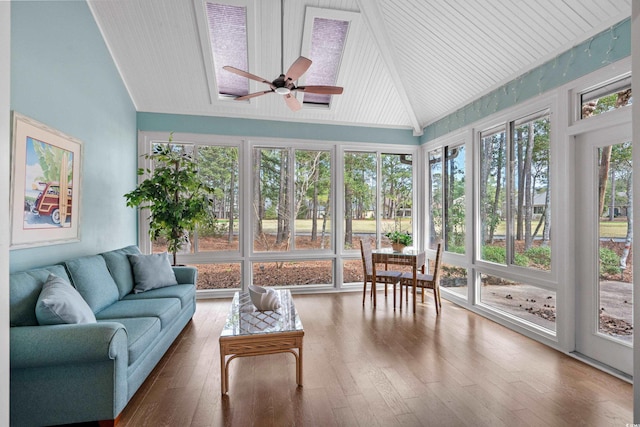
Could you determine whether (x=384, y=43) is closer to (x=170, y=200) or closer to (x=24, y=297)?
(x=170, y=200)

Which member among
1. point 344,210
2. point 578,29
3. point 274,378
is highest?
point 578,29

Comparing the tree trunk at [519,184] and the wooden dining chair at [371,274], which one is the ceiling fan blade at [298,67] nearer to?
the wooden dining chair at [371,274]

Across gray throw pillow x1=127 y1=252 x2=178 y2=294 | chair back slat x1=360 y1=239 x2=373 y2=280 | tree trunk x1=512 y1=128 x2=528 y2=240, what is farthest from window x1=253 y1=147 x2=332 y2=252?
tree trunk x1=512 y1=128 x2=528 y2=240

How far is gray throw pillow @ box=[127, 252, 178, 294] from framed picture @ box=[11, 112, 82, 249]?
0.63m

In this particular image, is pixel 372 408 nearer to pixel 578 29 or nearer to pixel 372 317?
pixel 372 317

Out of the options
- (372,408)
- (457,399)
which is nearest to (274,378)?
(372,408)

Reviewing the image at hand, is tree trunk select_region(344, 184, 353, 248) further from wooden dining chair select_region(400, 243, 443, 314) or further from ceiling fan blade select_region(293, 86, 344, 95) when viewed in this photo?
ceiling fan blade select_region(293, 86, 344, 95)

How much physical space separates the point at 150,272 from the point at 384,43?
4.21 m

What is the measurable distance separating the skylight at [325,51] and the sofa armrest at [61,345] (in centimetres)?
411

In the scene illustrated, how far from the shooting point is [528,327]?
339 cm

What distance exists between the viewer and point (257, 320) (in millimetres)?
2541

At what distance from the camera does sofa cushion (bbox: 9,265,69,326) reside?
77.9 inches

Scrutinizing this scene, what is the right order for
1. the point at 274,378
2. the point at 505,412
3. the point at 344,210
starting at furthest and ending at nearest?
the point at 344,210, the point at 274,378, the point at 505,412

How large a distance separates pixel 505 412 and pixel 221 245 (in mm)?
4150
